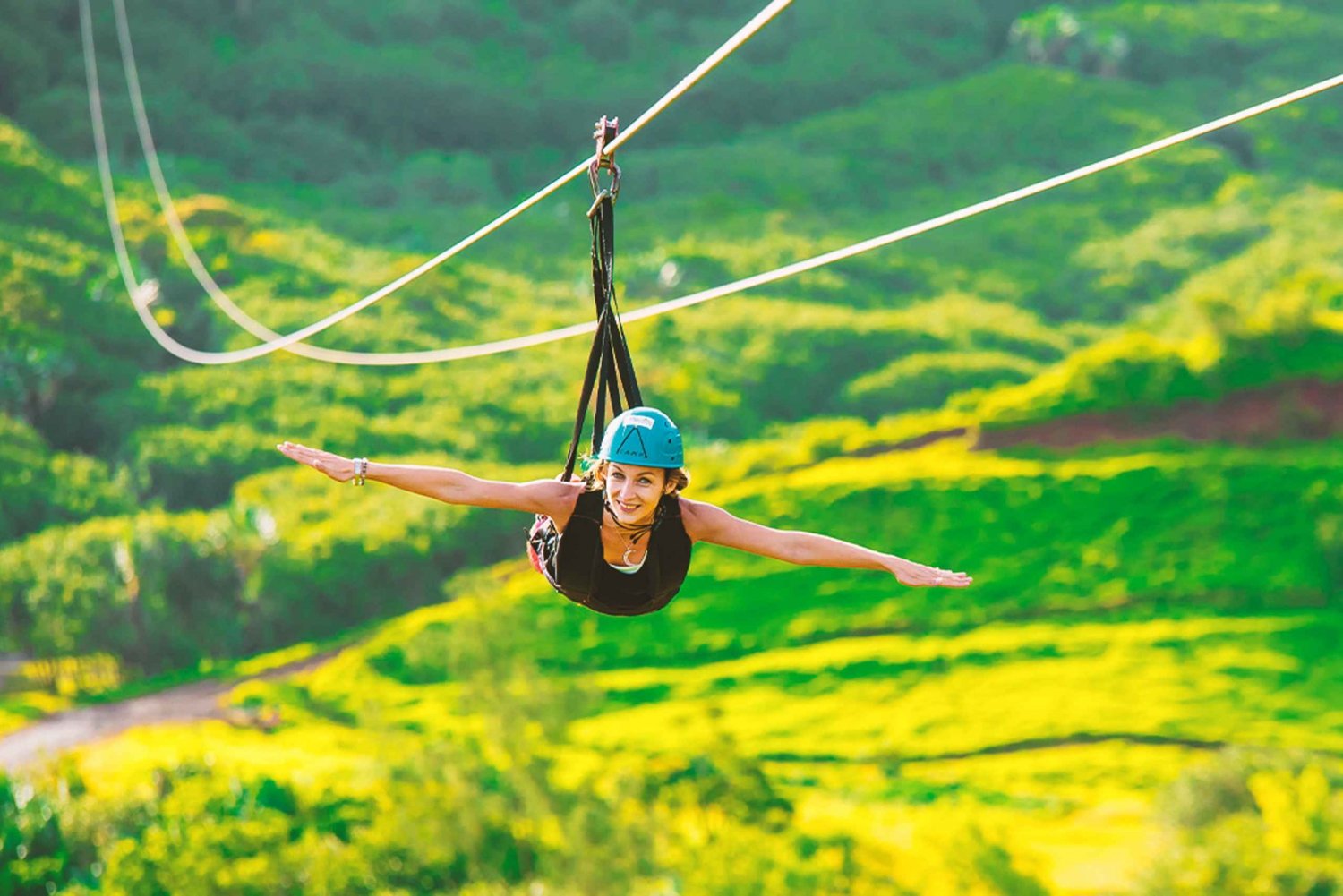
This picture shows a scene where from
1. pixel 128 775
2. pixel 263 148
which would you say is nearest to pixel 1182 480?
pixel 128 775

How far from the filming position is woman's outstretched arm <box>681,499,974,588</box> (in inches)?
261

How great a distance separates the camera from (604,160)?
7594mm

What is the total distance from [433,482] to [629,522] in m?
0.82

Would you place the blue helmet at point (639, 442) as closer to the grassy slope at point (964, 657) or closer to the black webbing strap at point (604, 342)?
the black webbing strap at point (604, 342)

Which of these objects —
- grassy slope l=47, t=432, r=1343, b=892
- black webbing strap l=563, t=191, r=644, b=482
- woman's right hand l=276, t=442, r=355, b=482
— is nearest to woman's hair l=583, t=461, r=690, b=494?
black webbing strap l=563, t=191, r=644, b=482

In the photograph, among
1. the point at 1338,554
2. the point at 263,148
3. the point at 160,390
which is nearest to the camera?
the point at 1338,554

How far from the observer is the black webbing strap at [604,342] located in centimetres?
742

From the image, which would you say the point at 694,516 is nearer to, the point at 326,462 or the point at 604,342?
the point at 604,342

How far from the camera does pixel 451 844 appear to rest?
3048 centimetres

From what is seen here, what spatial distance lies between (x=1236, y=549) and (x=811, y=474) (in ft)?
35.1

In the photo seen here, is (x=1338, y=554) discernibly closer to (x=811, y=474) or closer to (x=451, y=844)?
(x=811, y=474)

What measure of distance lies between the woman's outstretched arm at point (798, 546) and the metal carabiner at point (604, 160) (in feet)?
4.44

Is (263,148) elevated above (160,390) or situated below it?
above

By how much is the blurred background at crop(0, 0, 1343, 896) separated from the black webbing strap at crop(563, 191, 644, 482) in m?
20.2
